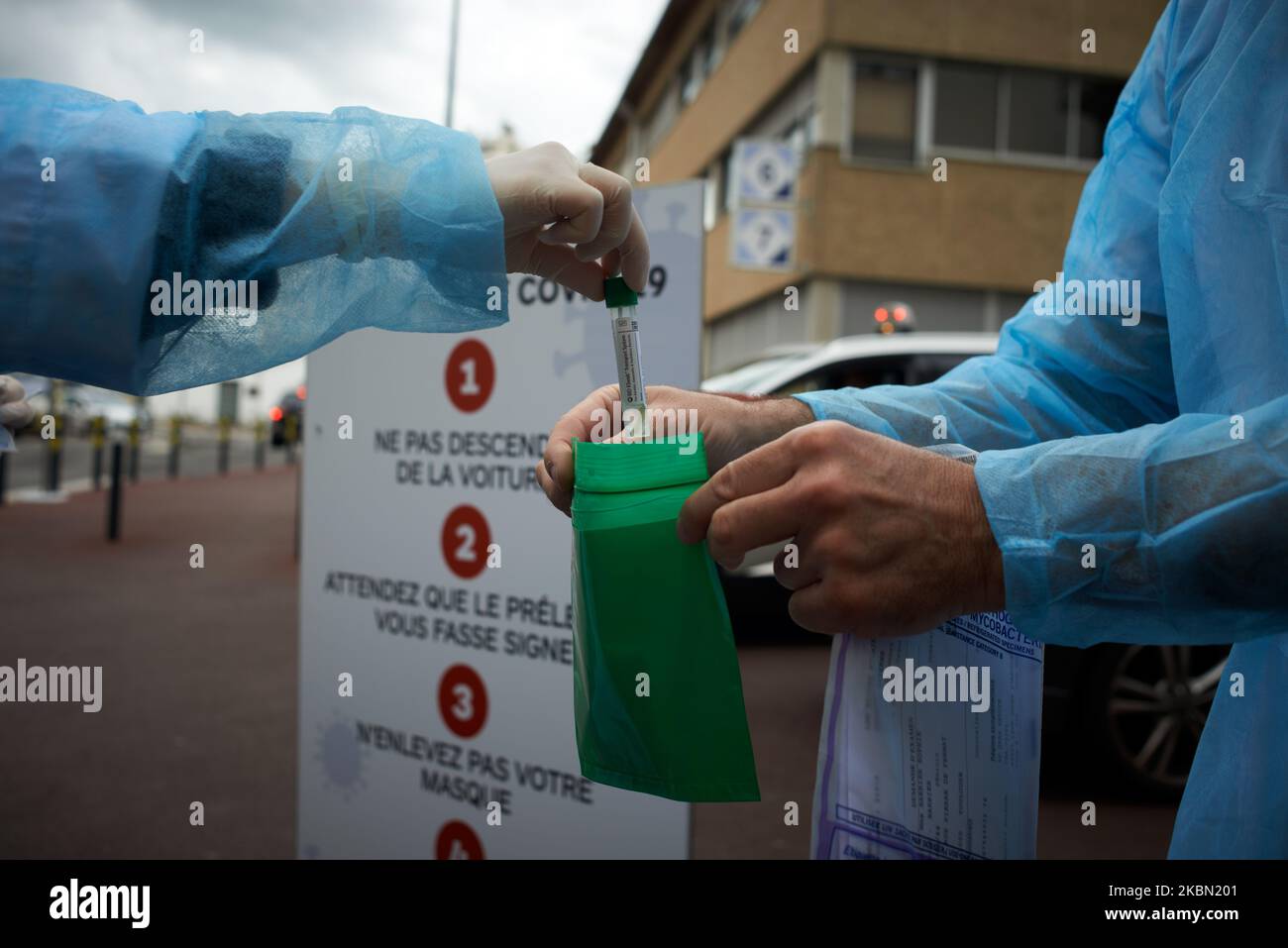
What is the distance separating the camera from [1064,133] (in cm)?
1573

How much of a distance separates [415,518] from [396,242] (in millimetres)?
1807

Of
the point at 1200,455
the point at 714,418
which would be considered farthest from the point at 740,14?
the point at 1200,455

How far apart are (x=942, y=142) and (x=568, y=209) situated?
1599cm

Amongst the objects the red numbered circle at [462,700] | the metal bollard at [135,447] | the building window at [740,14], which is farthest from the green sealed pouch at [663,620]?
the building window at [740,14]

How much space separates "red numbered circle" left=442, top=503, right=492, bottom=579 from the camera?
9.07 feet

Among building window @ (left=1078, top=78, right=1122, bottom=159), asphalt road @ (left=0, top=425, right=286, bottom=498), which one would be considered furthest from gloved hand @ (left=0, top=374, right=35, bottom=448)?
building window @ (left=1078, top=78, right=1122, bottom=159)

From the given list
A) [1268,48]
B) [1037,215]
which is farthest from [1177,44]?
[1037,215]

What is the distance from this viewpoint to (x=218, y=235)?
1128 mm

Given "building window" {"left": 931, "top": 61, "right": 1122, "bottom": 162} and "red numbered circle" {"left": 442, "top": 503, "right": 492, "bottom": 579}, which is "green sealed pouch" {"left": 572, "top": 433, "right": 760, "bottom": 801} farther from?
"building window" {"left": 931, "top": 61, "right": 1122, "bottom": 162}

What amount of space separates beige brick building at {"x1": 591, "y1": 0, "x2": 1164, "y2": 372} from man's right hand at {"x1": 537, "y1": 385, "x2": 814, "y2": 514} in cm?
1429

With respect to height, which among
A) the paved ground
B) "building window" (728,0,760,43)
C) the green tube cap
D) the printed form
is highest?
"building window" (728,0,760,43)

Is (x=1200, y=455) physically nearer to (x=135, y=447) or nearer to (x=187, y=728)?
(x=187, y=728)

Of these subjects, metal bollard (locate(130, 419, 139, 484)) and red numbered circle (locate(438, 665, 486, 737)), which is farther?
metal bollard (locate(130, 419, 139, 484))

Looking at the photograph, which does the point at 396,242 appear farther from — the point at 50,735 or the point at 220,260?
the point at 50,735
